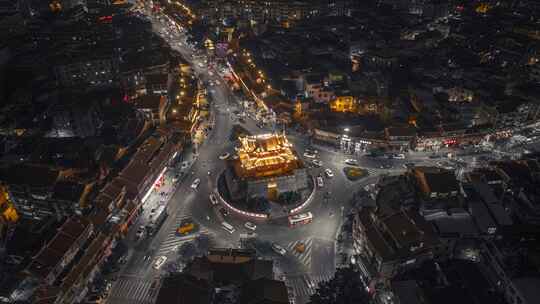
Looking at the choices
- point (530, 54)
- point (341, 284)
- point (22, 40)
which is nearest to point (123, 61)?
point (22, 40)

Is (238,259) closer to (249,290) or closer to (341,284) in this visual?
(249,290)

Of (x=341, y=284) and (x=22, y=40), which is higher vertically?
(x=22, y=40)

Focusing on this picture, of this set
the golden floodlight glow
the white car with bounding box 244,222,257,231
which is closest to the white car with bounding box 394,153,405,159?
the golden floodlight glow

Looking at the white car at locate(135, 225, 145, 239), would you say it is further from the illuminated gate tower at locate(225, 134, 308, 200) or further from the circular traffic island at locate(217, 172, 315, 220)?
the illuminated gate tower at locate(225, 134, 308, 200)

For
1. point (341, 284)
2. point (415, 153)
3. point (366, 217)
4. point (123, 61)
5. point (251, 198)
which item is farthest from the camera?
point (123, 61)

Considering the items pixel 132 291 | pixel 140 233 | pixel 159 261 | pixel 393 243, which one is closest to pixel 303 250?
pixel 393 243

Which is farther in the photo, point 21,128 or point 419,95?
point 419,95
